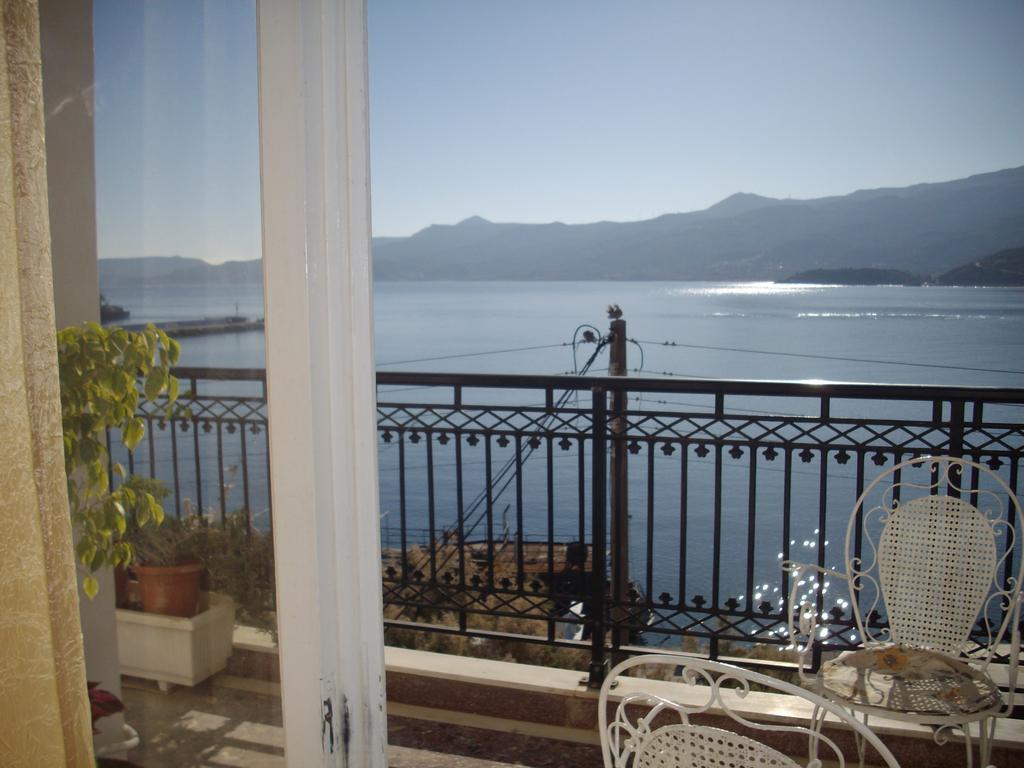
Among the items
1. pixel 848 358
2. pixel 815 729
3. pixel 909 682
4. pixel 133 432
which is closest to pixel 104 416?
pixel 133 432

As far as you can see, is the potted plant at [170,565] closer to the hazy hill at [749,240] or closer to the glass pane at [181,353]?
the glass pane at [181,353]

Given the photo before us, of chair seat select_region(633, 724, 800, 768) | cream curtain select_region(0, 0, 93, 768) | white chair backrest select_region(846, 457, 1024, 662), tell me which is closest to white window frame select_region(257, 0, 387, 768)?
cream curtain select_region(0, 0, 93, 768)

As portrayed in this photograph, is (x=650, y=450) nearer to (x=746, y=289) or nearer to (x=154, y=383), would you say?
(x=154, y=383)

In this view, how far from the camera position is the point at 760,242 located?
8461 millimetres

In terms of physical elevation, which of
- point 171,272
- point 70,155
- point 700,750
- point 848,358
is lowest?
point 848,358

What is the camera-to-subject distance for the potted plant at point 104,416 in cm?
79

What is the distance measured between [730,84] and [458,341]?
6041mm

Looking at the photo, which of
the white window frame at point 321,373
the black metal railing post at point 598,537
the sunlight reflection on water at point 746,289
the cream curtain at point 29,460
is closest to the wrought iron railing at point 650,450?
the black metal railing post at point 598,537

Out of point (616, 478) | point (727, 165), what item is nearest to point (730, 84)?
point (727, 165)

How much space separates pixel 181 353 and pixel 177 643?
0.39 metres

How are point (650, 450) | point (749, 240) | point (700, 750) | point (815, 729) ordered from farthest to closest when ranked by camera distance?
point (749, 240)
point (650, 450)
point (815, 729)
point (700, 750)

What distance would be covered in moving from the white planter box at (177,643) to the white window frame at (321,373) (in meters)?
0.08

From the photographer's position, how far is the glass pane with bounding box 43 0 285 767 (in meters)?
0.80

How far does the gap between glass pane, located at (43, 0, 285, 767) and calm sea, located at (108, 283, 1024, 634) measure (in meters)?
1.78
